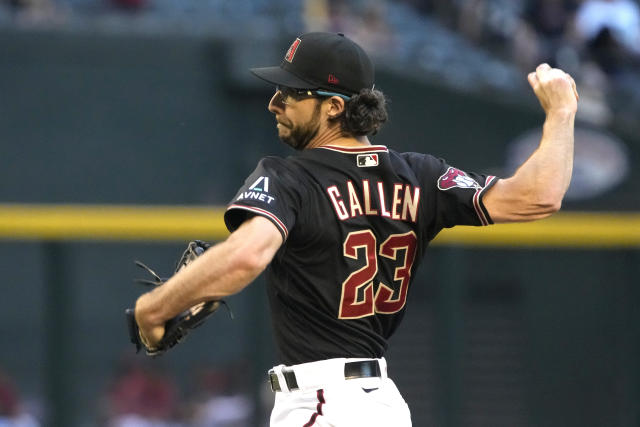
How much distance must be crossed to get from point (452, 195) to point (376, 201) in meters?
0.26

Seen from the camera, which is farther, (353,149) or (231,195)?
(231,195)

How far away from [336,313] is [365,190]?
0.37 metres

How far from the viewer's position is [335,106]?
11.5ft

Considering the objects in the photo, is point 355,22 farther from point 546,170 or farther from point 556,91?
point 546,170

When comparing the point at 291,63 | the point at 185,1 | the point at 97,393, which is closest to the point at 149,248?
the point at 97,393

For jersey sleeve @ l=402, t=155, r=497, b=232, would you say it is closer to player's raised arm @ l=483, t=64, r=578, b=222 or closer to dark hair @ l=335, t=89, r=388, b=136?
player's raised arm @ l=483, t=64, r=578, b=222

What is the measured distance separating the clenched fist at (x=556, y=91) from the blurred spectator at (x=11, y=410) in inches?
230

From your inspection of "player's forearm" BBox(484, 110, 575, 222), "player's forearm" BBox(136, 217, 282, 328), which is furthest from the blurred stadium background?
"player's forearm" BBox(136, 217, 282, 328)

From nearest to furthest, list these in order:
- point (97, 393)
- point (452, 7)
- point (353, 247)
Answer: point (353, 247) < point (97, 393) < point (452, 7)

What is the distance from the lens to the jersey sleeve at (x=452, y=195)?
354cm

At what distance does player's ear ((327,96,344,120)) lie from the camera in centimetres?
348

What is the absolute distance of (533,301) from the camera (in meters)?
9.30

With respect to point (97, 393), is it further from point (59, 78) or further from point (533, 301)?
point (533, 301)

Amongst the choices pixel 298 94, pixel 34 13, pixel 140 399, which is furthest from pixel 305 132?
pixel 34 13
